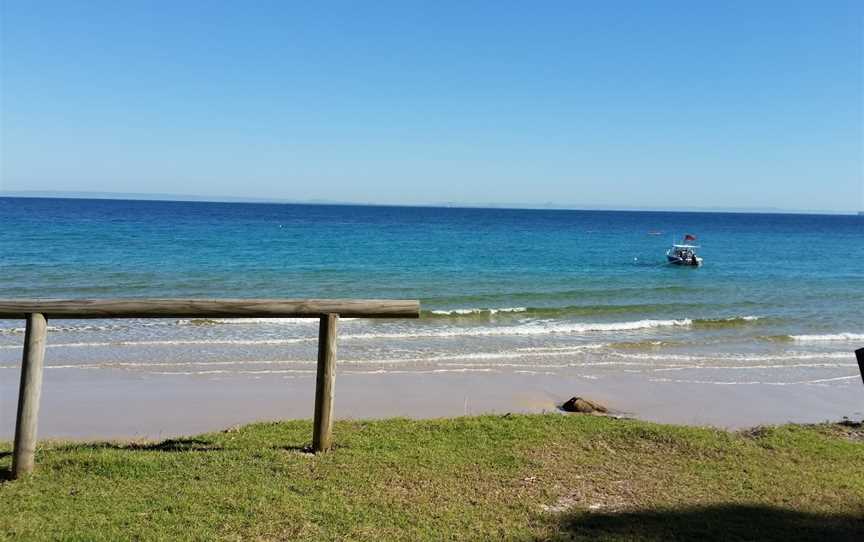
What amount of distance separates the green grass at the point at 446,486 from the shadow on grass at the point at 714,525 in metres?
0.01

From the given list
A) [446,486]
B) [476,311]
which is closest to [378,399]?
[446,486]

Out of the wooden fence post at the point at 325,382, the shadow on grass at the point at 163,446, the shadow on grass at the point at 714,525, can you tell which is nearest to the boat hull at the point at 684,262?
the shadow on grass at the point at 714,525

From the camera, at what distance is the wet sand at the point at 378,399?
9266mm

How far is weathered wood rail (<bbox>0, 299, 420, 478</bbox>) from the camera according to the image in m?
5.42

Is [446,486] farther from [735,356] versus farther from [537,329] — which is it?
[537,329]

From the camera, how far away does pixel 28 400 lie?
214 inches

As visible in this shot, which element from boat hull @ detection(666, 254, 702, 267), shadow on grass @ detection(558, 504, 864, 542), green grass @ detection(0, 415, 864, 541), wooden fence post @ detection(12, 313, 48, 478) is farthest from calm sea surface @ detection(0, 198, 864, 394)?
shadow on grass @ detection(558, 504, 864, 542)

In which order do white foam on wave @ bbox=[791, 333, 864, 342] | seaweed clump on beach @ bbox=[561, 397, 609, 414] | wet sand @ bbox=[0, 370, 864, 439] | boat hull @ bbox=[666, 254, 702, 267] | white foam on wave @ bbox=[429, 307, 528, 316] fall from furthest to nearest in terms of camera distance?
boat hull @ bbox=[666, 254, 702, 267], white foam on wave @ bbox=[429, 307, 528, 316], white foam on wave @ bbox=[791, 333, 864, 342], seaweed clump on beach @ bbox=[561, 397, 609, 414], wet sand @ bbox=[0, 370, 864, 439]

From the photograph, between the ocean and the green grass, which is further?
the ocean

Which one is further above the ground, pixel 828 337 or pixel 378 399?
pixel 828 337

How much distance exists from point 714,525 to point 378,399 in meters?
6.49

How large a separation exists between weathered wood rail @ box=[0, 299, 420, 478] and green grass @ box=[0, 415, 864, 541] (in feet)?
0.92

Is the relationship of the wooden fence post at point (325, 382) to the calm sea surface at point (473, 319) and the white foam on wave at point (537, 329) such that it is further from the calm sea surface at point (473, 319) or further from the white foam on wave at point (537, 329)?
the white foam on wave at point (537, 329)

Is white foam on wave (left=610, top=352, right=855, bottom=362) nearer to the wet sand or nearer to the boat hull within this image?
the wet sand
